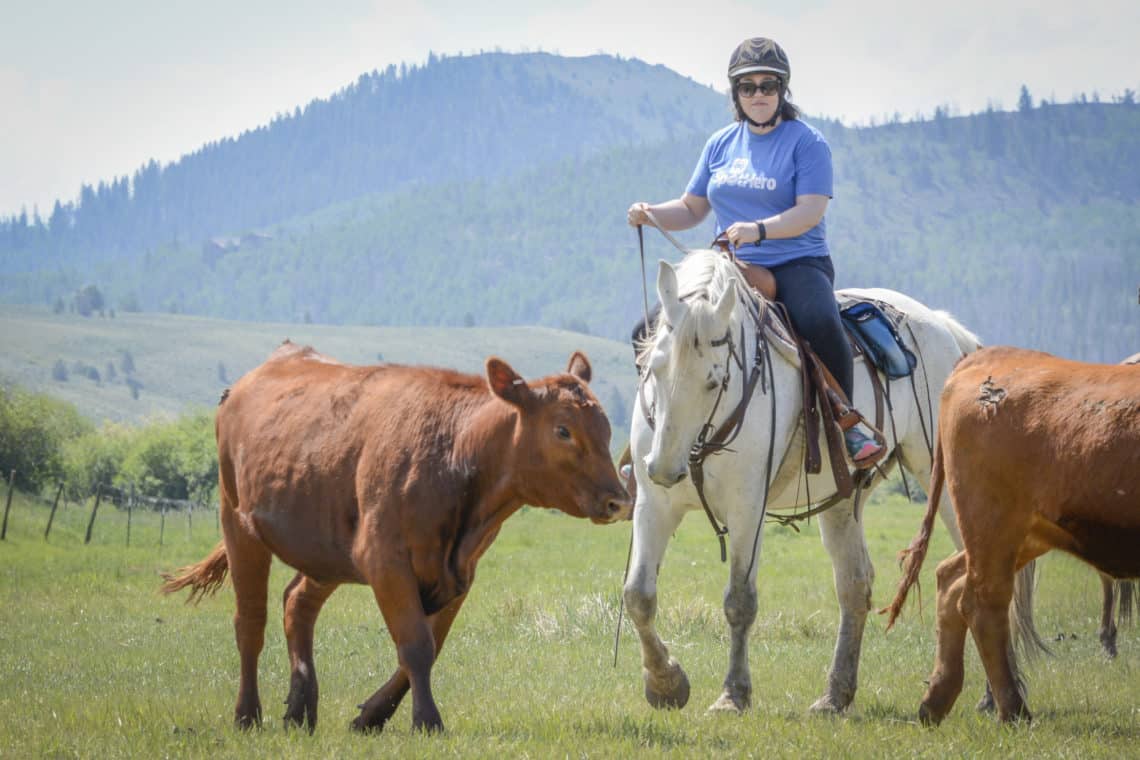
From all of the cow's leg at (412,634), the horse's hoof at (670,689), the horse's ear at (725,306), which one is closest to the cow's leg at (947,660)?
the horse's hoof at (670,689)

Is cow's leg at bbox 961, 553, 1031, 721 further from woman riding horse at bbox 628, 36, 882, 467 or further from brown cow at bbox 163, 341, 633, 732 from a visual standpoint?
brown cow at bbox 163, 341, 633, 732

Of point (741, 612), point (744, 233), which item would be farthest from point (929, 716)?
point (744, 233)

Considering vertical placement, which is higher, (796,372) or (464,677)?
(796,372)

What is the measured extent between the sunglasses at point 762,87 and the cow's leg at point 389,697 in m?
3.98

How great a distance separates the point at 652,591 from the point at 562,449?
155 cm

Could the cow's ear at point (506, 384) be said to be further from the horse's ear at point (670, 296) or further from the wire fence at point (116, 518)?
the wire fence at point (116, 518)

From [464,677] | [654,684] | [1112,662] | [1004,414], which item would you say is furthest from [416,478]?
[1112,662]

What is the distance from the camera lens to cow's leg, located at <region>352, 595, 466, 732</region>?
8016 mm

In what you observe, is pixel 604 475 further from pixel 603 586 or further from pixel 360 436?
pixel 603 586

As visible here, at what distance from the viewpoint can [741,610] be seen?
348 inches

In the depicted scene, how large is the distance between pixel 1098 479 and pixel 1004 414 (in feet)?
2.02

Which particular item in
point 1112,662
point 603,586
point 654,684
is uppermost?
point 654,684

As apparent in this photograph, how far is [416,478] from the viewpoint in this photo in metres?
7.73

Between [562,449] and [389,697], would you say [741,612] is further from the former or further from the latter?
[389,697]
